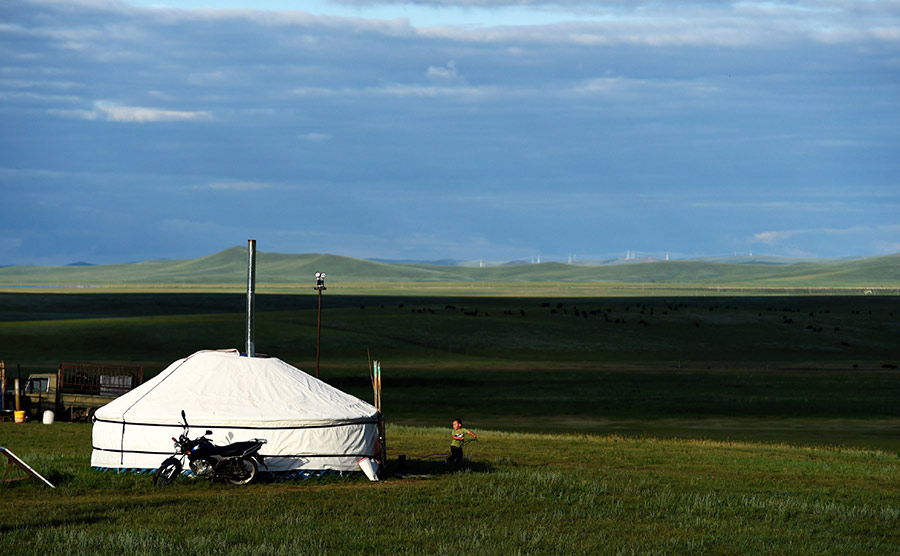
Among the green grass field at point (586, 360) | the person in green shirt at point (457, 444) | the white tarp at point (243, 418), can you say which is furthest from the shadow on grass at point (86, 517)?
the green grass field at point (586, 360)

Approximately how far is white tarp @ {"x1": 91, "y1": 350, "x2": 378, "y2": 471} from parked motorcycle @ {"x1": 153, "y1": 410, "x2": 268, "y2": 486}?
2.39ft

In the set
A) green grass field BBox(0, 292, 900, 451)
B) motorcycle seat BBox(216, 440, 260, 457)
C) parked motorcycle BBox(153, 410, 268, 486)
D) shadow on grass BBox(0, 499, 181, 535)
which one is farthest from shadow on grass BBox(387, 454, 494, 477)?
green grass field BBox(0, 292, 900, 451)

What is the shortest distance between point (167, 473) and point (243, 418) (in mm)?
1976

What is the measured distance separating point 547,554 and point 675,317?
268 ft

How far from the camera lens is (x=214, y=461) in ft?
77.3

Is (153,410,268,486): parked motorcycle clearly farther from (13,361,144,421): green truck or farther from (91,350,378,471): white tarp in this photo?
(13,361,144,421): green truck

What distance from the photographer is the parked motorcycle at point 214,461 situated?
23.5 meters

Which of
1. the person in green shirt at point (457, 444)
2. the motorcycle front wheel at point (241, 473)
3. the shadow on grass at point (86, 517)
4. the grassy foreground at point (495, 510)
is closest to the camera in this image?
the grassy foreground at point (495, 510)

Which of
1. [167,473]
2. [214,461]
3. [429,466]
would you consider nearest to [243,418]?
[214,461]

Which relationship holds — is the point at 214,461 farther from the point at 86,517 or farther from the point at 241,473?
the point at 86,517

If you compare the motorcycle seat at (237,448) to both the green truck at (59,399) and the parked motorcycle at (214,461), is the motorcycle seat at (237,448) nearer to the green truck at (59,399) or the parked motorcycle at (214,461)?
the parked motorcycle at (214,461)

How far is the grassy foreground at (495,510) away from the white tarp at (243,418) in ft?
2.27

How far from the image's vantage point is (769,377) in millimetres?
61188

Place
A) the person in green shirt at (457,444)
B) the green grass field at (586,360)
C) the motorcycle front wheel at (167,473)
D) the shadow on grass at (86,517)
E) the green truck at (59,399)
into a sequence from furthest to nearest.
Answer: the green grass field at (586,360), the green truck at (59,399), the person in green shirt at (457,444), the motorcycle front wheel at (167,473), the shadow on grass at (86,517)
